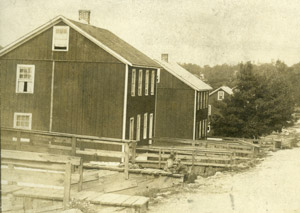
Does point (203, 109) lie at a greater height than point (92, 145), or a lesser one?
greater

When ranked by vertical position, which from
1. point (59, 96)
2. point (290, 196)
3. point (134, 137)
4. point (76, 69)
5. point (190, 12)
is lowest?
point (290, 196)

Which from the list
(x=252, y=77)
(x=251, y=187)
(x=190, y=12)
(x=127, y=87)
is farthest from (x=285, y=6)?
(x=252, y=77)

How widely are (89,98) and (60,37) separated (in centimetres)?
298

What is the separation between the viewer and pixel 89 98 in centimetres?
1688

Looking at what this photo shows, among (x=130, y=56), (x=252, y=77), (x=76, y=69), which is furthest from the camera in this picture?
(x=252, y=77)

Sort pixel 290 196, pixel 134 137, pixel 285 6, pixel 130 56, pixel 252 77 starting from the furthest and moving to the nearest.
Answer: pixel 252 77 → pixel 134 137 → pixel 130 56 → pixel 285 6 → pixel 290 196

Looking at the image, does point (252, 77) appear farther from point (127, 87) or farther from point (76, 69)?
point (76, 69)

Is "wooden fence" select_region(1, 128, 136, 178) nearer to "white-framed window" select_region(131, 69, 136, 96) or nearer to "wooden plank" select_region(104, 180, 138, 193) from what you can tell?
"wooden plank" select_region(104, 180, 138, 193)

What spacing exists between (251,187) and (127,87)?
7.46m

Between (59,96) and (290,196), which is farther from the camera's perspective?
(59,96)

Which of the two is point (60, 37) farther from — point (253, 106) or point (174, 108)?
point (253, 106)

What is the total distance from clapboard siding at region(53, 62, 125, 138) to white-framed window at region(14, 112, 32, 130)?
44.0 inches

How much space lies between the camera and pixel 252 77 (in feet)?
A: 91.2

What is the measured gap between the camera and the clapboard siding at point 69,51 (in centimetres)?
1672
